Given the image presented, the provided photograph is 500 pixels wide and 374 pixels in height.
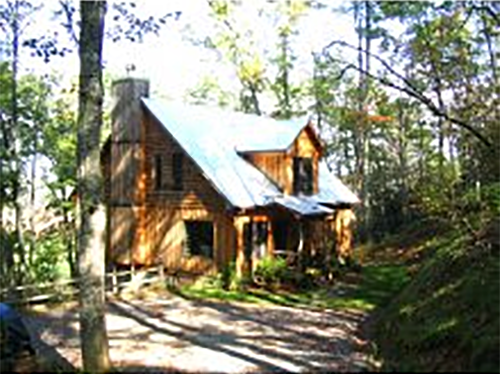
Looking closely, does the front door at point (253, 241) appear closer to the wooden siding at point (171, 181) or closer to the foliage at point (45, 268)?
the wooden siding at point (171, 181)

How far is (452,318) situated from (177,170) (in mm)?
17306

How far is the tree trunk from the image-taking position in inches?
440

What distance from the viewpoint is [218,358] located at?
14.4 m

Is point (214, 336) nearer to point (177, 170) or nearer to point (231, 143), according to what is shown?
point (177, 170)

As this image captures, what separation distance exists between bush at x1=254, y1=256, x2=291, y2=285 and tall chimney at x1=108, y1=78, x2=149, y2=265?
5585 millimetres

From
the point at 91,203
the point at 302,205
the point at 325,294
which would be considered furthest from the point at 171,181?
the point at 91,203

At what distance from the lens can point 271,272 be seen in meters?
25.3

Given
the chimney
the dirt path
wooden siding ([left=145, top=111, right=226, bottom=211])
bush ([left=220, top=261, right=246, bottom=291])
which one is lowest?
the dirt path

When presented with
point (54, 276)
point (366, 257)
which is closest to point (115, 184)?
point (54, 276)

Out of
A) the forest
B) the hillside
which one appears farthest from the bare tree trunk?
the hillside

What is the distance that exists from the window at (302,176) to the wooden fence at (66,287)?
747 centimetres

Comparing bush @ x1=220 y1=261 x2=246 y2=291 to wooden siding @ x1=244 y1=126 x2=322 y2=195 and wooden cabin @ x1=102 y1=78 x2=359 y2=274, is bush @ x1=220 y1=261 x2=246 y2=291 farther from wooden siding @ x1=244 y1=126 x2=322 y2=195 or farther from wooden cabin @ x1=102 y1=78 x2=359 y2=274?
wooden siding @ x1=244 y1=126 x2=322 y2=195

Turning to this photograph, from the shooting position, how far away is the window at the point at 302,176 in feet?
97.8

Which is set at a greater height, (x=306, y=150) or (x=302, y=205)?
(x=306, y=150)
